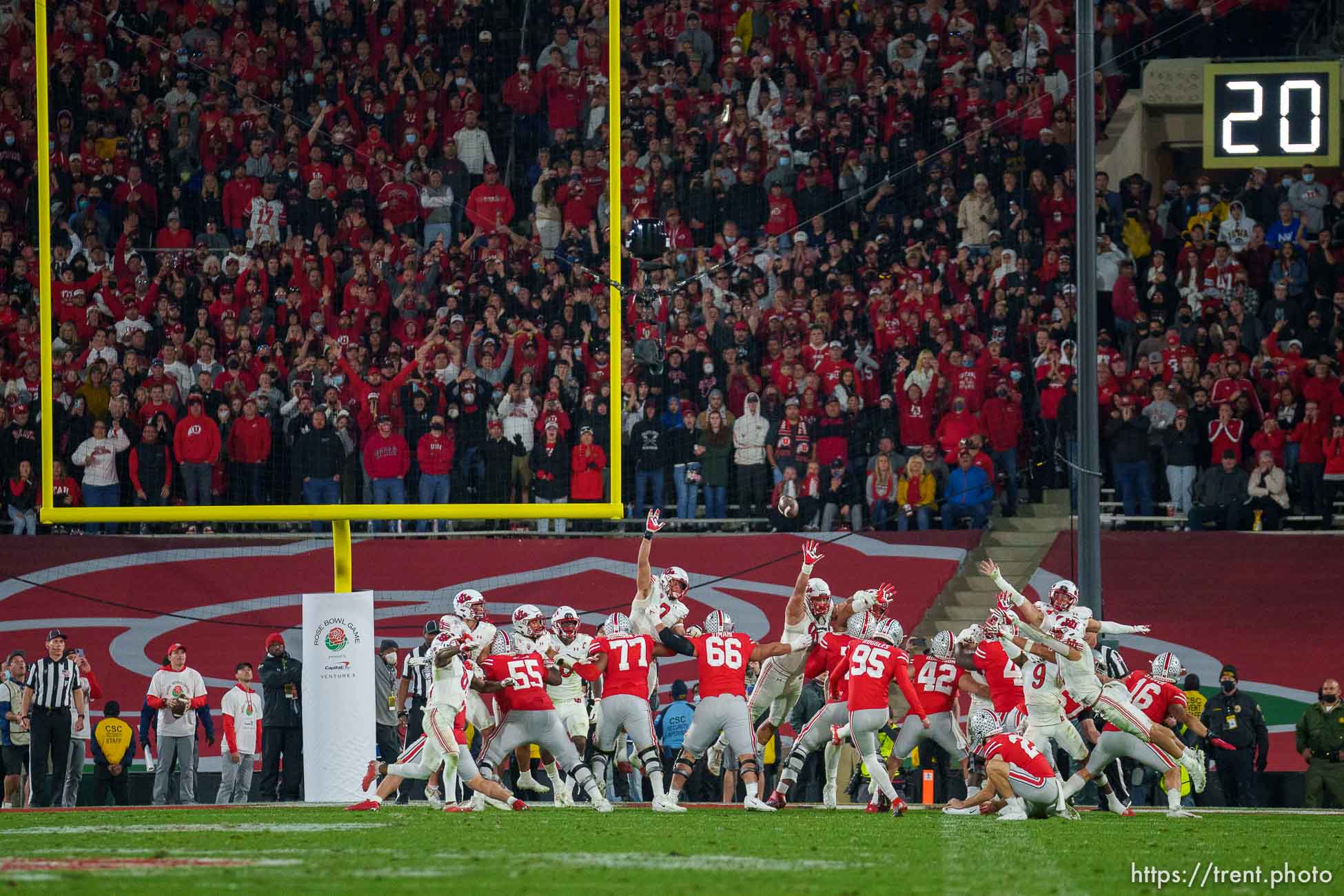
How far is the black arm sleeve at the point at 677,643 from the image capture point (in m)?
14.4

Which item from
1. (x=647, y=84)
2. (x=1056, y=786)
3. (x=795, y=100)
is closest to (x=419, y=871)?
(x=1056, y=786)

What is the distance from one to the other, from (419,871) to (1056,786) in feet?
17.7

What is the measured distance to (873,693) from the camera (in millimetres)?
14031

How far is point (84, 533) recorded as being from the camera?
1959 centimetres

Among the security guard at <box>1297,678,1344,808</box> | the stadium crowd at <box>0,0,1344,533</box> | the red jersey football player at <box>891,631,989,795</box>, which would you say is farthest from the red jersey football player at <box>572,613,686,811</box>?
the security guard at <box>1297,678,1344,808</box>

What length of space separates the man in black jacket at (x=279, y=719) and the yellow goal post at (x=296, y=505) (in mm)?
921

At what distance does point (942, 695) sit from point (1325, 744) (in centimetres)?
362

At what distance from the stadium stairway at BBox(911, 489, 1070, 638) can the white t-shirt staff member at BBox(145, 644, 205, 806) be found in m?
6.73

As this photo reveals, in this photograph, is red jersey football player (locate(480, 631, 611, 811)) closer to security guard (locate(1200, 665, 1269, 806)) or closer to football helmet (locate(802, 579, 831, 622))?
football helmet (locate(802, 579, 831, 622))

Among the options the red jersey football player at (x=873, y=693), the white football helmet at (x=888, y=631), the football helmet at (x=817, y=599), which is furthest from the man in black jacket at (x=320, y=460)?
the red jersey football player at (x=873, y=693)

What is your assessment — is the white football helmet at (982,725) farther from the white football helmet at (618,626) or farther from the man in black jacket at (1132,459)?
the man in black jacket at (1132,459)

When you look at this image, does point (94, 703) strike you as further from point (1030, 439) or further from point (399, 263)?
point (1030, 439)

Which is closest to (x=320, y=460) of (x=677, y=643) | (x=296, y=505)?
(x=296, y=505)

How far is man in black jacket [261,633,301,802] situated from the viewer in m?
16.6
